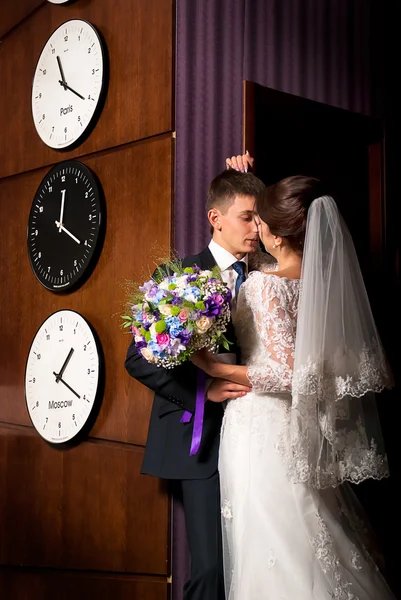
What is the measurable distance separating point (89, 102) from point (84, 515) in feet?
5.84

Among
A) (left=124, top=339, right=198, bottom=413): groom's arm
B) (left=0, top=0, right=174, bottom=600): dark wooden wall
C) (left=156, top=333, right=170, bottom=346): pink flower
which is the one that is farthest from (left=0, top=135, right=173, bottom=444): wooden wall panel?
(left=156, top=333, right=170, bottom=346): pink flower

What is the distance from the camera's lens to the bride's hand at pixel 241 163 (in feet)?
10.6

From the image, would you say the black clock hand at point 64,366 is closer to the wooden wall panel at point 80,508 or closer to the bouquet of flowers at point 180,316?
the wooden wall panel at point 80,508

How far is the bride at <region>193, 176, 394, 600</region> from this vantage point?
256cm

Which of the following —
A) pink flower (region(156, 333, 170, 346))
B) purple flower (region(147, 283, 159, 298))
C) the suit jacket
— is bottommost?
the suit jacket

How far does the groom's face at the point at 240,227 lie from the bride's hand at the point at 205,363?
0.50 metres

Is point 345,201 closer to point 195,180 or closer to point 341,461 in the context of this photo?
point 195,180

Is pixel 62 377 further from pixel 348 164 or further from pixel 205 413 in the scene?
pixel 348 164

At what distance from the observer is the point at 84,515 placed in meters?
3.57

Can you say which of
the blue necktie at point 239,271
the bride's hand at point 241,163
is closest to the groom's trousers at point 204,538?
the blue necktie at point 239,271

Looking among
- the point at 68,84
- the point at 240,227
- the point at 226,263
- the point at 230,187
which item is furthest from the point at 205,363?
the point at 68,84

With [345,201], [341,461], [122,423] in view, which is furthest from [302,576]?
[345,201]

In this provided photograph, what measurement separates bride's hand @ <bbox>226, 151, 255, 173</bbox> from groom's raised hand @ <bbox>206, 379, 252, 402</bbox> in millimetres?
867

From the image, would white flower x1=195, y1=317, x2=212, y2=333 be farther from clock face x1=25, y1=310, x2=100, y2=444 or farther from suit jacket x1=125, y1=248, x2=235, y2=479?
clock face x1=25, y1=310, x2=100, y2=444
